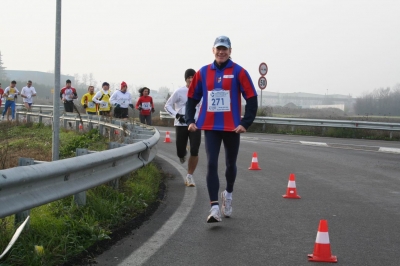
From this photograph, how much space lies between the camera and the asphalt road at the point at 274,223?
18.2 ft

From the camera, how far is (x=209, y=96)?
714cm

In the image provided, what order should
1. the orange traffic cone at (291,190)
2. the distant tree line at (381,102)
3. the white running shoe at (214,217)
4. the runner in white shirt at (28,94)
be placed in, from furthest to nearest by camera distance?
the distant tree line at (381,102), the runner in white shirt at (28,94), the orange traffic cone at (291,190), the white running shoe at (214,217)

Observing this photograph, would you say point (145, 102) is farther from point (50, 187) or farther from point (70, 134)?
point (50, 187)

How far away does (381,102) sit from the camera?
62.2 metres

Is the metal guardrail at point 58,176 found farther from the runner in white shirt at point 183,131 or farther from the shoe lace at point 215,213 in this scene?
the runner in white shirt at point 183,131

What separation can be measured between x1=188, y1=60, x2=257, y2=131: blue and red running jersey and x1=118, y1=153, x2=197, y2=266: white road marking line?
1.10 metres

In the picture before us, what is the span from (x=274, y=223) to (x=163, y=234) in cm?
139

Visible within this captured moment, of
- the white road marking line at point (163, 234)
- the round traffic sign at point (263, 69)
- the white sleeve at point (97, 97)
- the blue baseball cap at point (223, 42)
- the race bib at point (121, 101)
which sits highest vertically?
the round traffic sign at point (263, 69)

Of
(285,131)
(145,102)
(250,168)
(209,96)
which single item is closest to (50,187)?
(209,96)

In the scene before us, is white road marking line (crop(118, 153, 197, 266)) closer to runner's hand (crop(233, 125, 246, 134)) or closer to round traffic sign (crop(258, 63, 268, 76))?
runner's hand (crop(233, 125, 246, 134))

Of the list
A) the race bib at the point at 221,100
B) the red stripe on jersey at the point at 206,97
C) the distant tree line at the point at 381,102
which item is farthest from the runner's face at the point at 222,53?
the distant tree line at the point at 381,102

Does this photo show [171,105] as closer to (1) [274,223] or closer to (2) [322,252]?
(1) [274,223]

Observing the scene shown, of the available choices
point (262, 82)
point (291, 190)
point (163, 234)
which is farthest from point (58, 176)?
point (262, 82)

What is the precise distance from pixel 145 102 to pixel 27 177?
545 inches
